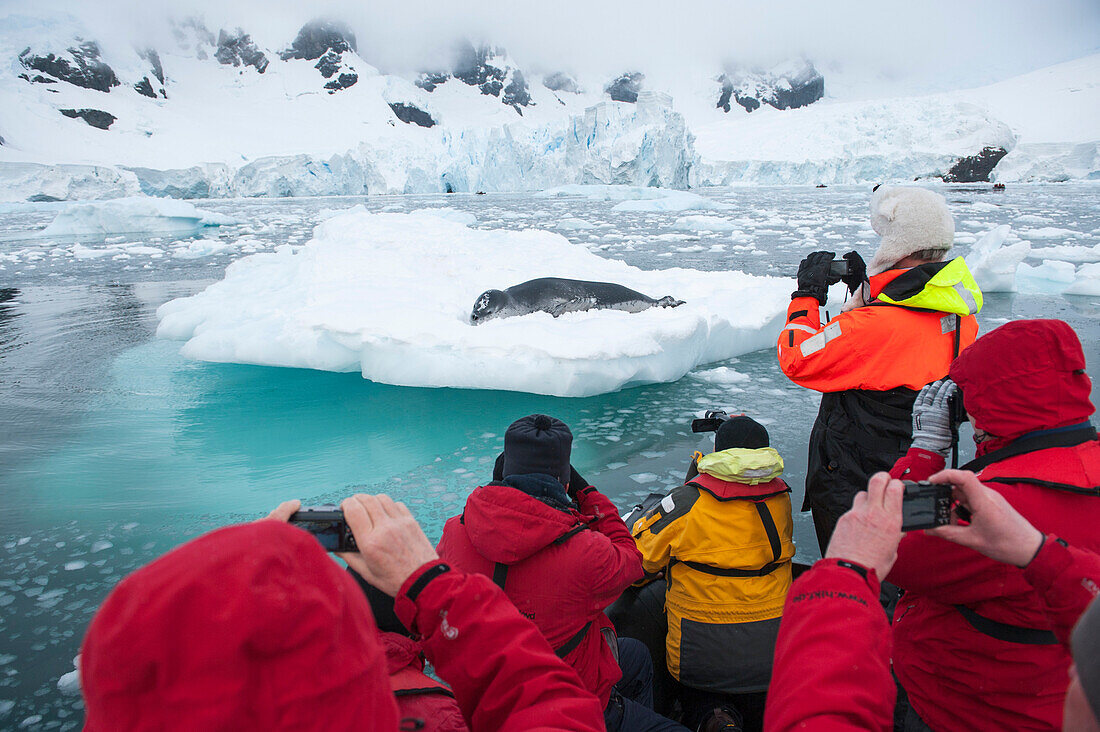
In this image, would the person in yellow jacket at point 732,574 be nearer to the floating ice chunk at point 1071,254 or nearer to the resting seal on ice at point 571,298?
the resting seal on ice at point 571,298

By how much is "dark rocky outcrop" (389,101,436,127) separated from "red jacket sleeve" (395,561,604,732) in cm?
9920

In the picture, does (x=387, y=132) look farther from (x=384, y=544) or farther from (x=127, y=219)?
(x=384, y=544)

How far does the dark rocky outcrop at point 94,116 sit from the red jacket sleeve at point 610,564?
79984 millimetres

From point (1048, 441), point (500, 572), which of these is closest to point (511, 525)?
point (500, 572)

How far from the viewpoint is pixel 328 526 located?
2.74ft

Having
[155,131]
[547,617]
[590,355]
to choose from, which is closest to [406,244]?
[590,355]

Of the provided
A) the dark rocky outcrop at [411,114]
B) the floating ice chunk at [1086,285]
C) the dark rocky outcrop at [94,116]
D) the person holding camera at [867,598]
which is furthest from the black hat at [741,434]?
the dark rocky outcrop at [411,114]

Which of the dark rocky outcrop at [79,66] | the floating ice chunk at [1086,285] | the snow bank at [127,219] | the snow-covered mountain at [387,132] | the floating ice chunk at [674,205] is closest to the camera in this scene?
the floating ice chunk at [1086,285]

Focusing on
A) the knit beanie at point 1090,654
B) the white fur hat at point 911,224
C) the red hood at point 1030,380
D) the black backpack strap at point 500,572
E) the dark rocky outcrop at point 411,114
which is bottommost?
the black backpack strap at point 500,572

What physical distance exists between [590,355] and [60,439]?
323cm

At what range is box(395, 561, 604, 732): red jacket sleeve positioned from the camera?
82 centimetres

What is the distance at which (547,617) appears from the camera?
4.22 ft

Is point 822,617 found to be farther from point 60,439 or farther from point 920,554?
point 60,439

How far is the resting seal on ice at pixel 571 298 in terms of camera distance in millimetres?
5941
